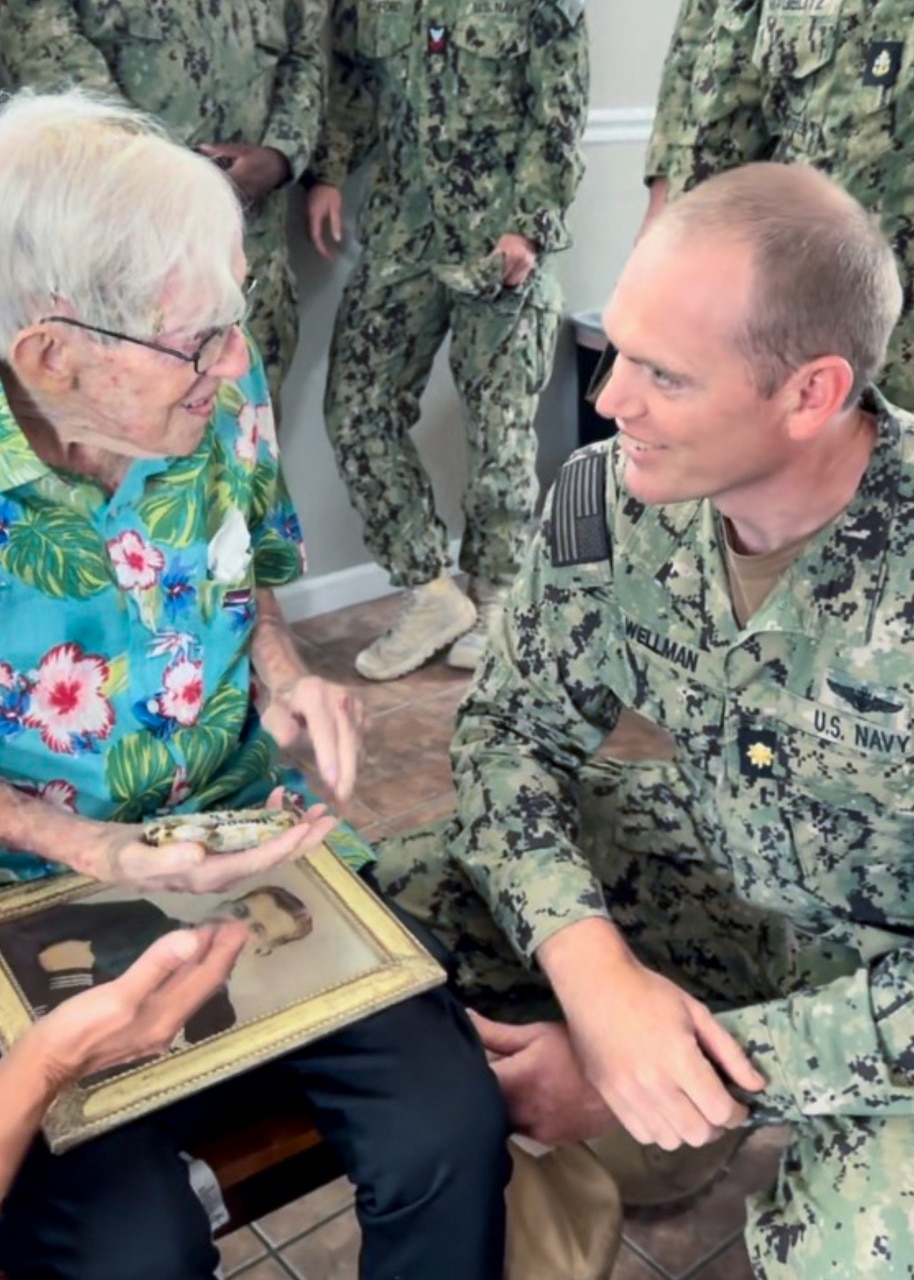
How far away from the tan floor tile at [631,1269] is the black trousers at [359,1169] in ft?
1.53

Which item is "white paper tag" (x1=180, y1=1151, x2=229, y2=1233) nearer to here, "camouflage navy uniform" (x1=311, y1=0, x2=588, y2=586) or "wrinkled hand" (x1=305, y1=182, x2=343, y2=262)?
"camouflage navy uniform" (x1=311, y1=0, x2=588, y2=586)

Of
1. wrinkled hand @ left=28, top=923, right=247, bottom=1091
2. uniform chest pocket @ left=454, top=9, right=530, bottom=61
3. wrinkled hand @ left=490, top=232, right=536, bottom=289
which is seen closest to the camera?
wrinkled hand @ left=28, top=923, right=247, bottom=1091

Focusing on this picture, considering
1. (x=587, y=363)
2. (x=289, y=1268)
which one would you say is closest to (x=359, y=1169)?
(x=289, y=1268)

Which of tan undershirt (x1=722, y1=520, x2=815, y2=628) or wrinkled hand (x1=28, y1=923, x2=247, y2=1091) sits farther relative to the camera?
tan undershirt (x1=722, y1=520, x2=815, y2=628)

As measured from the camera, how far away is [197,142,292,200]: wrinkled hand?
229 cm

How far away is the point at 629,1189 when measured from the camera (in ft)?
5.08

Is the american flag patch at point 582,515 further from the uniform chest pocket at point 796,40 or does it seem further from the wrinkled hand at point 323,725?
the uniform chest pocket at point 796,40

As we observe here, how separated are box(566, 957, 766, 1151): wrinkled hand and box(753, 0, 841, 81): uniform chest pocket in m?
1.47

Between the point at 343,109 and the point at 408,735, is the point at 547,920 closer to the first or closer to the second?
the point at 408,735

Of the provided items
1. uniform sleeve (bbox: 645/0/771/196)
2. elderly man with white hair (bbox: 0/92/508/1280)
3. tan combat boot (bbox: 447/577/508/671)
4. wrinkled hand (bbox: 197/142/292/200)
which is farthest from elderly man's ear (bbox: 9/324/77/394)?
tan combat boot (bbox: 447/577/508/671)

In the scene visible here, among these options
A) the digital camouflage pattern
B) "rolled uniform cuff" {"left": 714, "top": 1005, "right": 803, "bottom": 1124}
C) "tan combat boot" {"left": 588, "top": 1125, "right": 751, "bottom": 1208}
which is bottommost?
"tan combat boot" {"left": 588, "top": 1125, "right": 751, "bottom": 1208}

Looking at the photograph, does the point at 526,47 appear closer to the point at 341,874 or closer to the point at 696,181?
the point at 696,181

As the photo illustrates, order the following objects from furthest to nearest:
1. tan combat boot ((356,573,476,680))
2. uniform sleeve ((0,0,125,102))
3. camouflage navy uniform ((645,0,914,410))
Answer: tan combat boot ((356,573,476,680))
uniform sleeve ((0,0,125,102))
camouflage navy uniform ((645,0,914,410))

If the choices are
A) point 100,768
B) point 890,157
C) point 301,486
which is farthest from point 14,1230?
point 301,486
